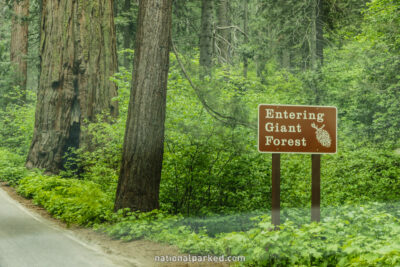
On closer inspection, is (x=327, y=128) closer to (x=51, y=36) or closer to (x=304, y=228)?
(x=304, y=228)

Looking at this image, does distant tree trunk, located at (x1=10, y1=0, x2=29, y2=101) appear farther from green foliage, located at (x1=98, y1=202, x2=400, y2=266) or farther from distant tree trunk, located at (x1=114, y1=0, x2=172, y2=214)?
green foliage, located at (x1=98, y1=202, x2=400, y2=266)


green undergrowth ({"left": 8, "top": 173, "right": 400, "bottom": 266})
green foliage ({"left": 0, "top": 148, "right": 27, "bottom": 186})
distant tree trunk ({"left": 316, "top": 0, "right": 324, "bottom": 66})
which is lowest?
green undergrowth ({"left": 8, "top": 173, "right": 400, "bottom": 266})

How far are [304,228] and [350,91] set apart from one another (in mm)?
10895

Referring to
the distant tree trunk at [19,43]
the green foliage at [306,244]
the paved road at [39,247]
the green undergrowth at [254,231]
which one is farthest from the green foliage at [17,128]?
the green foliage at [306,244]

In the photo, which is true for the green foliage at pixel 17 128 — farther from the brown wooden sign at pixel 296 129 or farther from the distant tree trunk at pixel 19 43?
the brown wooden sign at pixel 296 129

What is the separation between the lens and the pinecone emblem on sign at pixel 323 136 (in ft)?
17.8

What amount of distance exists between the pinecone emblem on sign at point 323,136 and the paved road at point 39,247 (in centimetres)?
312

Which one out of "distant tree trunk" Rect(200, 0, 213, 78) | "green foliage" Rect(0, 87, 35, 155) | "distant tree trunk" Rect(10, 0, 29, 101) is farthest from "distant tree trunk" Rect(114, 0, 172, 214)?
"distant tree trunk" Rect(10, 0, 29, 101)

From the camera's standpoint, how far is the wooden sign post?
5316 mm

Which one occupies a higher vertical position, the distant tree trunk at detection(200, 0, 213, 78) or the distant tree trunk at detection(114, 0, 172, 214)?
the distant tree trunk at detection(200, 0, 213, 78)

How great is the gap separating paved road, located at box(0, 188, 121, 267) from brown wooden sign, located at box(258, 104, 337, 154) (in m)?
2.58

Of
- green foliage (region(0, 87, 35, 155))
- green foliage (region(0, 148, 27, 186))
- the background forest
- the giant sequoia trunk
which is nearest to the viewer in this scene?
the background forest

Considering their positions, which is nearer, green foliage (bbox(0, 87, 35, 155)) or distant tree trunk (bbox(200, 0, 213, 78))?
distant tree trunk (bbox(200, 0, 213, 78))

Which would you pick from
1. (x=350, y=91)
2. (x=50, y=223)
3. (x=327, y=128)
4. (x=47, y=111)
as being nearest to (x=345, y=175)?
(x=350, y=91)
